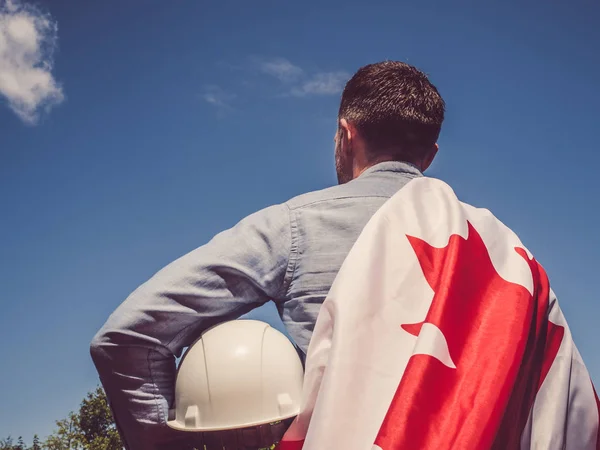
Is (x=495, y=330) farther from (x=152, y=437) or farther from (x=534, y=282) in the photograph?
(x=152, y=437)

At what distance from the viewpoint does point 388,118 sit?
3.12 metres

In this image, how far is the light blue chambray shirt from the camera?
255 cm

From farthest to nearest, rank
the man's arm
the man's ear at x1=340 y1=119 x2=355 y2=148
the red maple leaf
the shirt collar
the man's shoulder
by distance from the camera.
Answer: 1. the man's ear at x1=340 y1=119 x2=355 y2=148
2. the shirt collar
3. the man's shoulder
4. the man's arm
5. the red maple leaf

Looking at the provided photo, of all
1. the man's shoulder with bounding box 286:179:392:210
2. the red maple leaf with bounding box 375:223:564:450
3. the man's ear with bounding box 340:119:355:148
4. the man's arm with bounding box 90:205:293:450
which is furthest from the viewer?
the man's ear with bounding box 340:119:355:148

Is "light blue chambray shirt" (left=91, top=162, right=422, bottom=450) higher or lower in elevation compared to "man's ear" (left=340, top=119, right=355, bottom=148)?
lower

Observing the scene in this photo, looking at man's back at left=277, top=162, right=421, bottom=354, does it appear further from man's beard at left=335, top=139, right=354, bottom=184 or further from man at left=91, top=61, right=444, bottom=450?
man's beard at left=335, top=139, right=354, bottom=184

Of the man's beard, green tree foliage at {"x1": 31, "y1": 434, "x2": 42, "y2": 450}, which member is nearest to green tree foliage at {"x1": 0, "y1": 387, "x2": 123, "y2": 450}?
green tree foliage at {"x1": 31, "y1": 434, "x2": 42, "y2": 450}

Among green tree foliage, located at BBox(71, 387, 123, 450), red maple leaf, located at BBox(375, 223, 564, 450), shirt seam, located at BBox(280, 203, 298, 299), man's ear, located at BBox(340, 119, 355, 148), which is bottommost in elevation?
red maple leaf, located at BBox(375, 223, 564, 450)

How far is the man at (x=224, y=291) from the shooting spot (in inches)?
101

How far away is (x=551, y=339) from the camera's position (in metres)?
2.44

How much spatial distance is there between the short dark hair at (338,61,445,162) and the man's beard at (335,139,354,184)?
17cm

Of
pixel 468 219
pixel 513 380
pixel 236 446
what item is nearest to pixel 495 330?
pixel 513 380

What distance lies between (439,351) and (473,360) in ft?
0.47

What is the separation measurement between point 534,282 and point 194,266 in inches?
55.9
